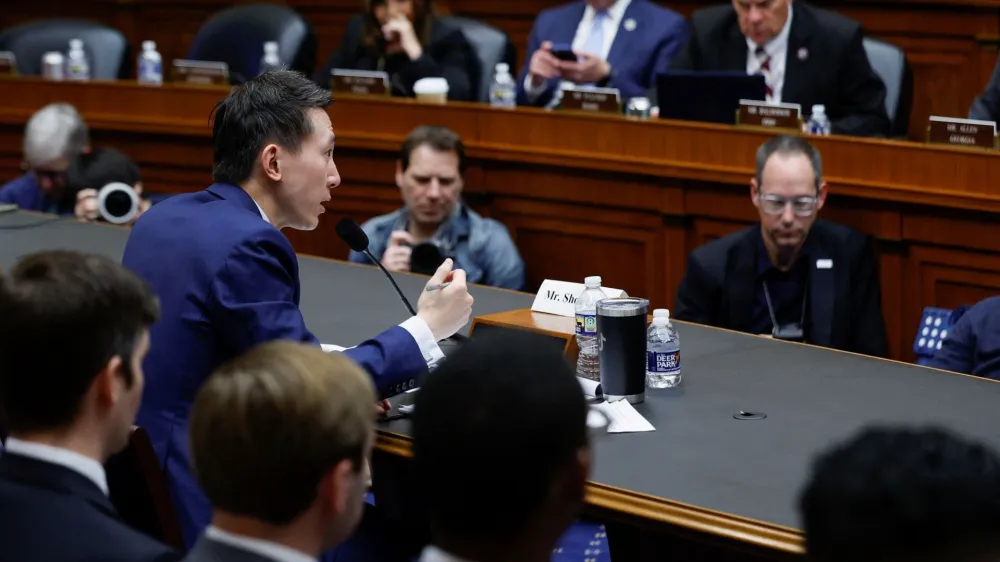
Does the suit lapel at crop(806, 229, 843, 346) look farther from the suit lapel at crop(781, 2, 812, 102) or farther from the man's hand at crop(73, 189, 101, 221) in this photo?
the man's hand at crop(73, 189, 101, 221)

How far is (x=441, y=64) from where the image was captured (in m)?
4.89

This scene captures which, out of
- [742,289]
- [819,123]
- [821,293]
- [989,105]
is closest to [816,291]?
[821,293]

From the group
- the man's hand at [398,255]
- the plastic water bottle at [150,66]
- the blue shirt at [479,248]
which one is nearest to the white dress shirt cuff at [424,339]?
the man's hand at [398,255]

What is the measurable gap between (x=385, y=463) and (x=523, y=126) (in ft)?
7.35

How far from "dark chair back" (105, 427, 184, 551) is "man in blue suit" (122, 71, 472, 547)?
0.74 feet

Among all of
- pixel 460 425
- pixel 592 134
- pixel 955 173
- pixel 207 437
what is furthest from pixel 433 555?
pixel 592 134

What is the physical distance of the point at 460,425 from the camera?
123cm

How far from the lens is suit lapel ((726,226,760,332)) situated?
3465 mm

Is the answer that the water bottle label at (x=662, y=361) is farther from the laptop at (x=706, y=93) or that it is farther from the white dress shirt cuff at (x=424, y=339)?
the laptop at (x=706, y=93)

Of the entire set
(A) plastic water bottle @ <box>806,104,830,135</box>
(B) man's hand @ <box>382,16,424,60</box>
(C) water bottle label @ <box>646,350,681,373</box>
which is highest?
(B) man's hand @ <box>382,16,424,60</box>

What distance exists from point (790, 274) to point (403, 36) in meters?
1.97

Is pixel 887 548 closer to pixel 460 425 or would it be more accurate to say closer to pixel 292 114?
pixel 460 425

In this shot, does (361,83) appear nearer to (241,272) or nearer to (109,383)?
(241,272)

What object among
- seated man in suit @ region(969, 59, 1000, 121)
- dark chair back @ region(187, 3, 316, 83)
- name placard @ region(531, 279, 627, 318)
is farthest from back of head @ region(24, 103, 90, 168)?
seated man in suit @ region(969, 59, 1000, 121)
